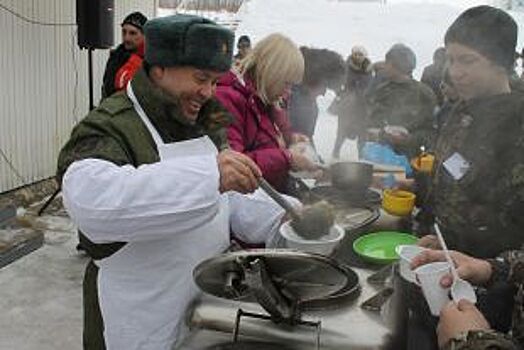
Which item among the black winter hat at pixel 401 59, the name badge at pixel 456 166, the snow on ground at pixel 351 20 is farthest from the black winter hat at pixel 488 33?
the snow on ground at pixel 351 20

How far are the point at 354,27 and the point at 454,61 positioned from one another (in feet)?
34.9

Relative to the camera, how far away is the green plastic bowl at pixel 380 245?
1.82m

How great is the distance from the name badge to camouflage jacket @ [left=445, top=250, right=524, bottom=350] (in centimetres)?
48

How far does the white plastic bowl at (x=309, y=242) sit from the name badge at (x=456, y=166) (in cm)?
64

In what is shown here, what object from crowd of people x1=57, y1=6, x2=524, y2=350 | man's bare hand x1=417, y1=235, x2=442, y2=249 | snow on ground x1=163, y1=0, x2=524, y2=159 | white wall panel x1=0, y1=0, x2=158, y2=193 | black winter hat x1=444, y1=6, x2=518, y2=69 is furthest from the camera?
snow on ground x1=163, y1=0, x2=524, y2=159

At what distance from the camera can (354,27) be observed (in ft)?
40.3

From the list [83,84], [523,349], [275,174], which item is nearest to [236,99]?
[275,174]

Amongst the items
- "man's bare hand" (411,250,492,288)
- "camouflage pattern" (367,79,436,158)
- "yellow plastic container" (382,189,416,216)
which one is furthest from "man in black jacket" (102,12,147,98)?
"man's bare hand" (411,250,492,288)

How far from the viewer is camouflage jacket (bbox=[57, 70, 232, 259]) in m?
1.23

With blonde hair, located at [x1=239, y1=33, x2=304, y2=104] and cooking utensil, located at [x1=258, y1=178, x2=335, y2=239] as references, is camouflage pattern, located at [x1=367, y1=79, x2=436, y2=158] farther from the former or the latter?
cooking utensil, located at [x1=258, y1=178, x2=335, y2=239]

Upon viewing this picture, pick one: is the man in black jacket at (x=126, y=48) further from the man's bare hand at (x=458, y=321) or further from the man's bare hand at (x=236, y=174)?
the man's bare hand at (x=458, y=321)

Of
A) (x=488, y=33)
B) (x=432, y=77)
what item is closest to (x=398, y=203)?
(x=488, y=33)

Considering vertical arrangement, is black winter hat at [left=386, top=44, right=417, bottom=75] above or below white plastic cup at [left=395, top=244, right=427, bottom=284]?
above

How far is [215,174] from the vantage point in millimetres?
1155
